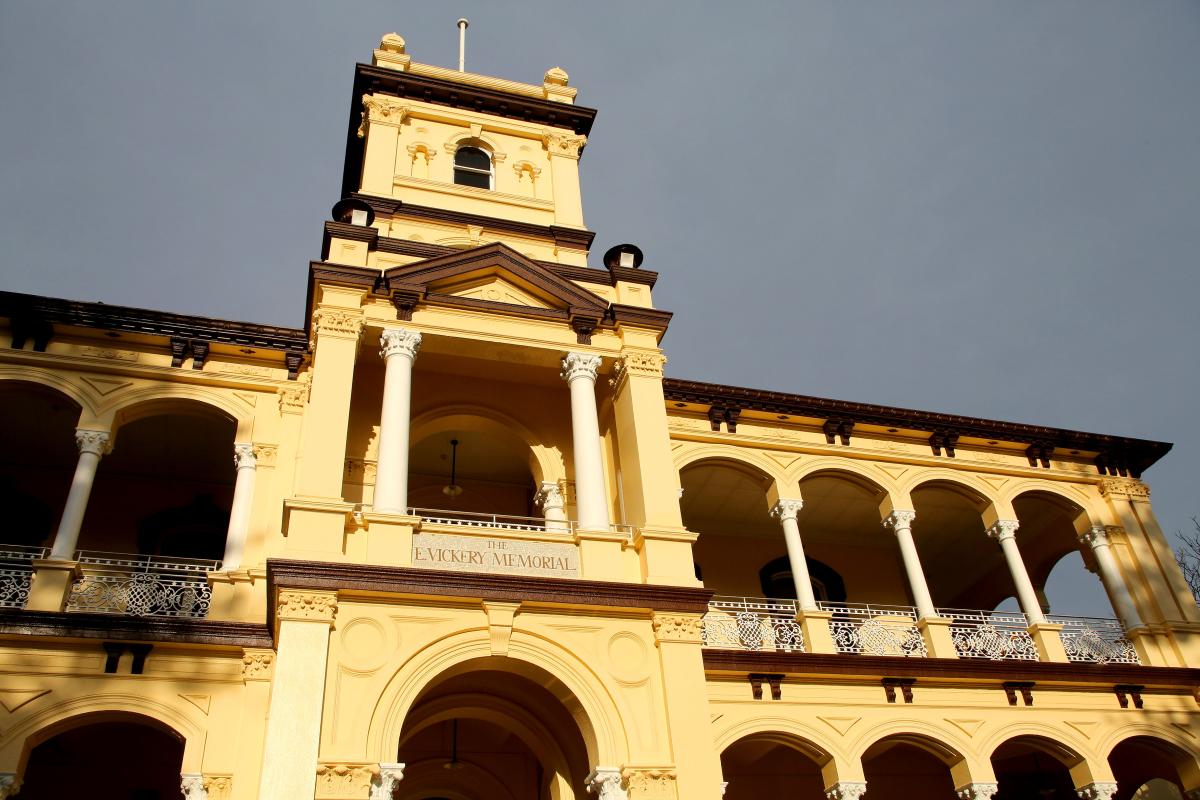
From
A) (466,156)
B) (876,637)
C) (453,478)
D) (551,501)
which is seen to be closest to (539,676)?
(551,501)

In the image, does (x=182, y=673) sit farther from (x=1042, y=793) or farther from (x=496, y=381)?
(x=1042, y=793)

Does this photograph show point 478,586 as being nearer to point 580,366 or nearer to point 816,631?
point 580,366

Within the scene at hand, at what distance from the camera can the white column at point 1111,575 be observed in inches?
747

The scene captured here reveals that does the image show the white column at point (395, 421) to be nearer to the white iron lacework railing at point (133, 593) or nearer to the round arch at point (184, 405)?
the round arch at point (184, 405)

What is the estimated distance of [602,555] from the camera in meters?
13.7

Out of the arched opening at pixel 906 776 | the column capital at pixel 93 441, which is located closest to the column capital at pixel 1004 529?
the arched opening at pixel 906 776

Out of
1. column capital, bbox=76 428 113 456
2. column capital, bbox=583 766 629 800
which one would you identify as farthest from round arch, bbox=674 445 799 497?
column capital, bbox=76 428 113 456

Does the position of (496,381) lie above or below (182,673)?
above

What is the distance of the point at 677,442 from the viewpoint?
1819cm

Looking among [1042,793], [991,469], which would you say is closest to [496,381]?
[991,469]

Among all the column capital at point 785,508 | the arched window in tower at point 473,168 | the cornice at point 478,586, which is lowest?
the cornice at point 478,586

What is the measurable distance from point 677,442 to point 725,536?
13.6 feet

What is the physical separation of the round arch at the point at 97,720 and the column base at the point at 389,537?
3391 mm

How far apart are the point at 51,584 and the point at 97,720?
194 cm
